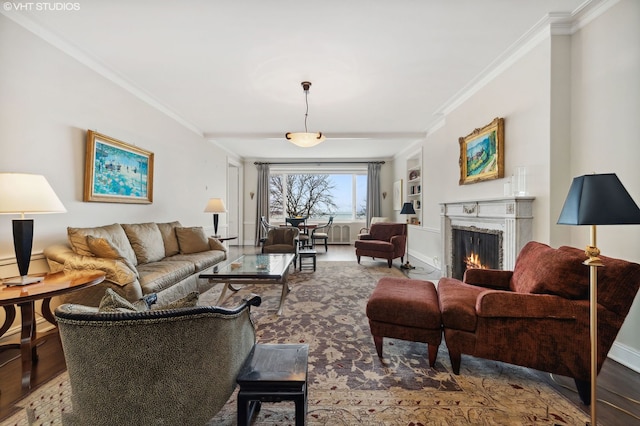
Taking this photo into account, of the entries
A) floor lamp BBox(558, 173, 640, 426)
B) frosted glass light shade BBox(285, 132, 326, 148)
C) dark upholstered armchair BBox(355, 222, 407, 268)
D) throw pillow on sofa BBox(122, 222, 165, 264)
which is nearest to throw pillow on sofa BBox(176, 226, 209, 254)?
throw pillow on sofa BBox(122, 222, 165, 264)

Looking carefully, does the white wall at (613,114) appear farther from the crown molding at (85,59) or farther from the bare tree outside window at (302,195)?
the bare tree outside window at (302,195)

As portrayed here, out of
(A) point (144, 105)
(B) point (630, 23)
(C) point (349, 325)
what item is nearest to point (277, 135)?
(A) point (144, 105)

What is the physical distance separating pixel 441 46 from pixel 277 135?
364 centimetres

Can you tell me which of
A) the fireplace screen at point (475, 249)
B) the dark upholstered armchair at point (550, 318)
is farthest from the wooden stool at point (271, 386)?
the fireplace screen at point (475, 249)

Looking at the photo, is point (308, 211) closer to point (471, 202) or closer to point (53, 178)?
point (471, 202)

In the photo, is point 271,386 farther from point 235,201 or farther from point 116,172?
point 235,201

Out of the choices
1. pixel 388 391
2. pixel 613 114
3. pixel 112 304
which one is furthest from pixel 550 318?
pixel 112 304

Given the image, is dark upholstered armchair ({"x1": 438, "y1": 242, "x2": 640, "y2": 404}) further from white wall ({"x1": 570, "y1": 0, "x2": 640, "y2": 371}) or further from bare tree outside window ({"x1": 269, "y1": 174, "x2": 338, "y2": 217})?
bare tree outside window ({"x1": 269, "y1": 174, "x2": 338, "y2": 217})

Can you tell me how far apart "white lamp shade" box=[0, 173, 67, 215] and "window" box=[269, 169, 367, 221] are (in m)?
6.61

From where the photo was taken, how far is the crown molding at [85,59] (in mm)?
2334

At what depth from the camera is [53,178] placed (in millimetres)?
2635

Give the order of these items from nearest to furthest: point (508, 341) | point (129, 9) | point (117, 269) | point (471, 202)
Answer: point (508, 341) → point (129, 9) → point (117, 269) → point (471, 202)

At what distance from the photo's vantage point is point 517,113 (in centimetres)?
284

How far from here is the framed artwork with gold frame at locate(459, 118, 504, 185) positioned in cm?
307
